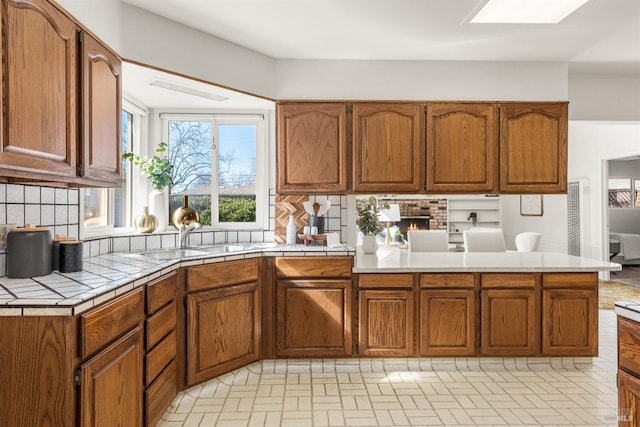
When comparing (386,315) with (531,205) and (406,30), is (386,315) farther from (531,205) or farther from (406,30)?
(531,205)

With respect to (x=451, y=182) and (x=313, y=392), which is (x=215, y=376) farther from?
A: (x=451, y=182)

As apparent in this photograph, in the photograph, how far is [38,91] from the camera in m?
1.73

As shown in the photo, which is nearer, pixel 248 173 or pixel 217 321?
pixel 217 321

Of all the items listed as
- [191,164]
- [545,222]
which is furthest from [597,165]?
[191,164]

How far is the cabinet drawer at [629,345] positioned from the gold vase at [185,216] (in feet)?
9.46

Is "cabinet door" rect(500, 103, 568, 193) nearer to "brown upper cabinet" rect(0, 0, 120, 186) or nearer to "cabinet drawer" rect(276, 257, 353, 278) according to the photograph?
"cabinet drawer" rect(276, 257, 353, 278)

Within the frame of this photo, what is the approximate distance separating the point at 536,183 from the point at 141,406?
3.25 m

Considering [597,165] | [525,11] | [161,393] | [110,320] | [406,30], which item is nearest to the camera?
[110,320]

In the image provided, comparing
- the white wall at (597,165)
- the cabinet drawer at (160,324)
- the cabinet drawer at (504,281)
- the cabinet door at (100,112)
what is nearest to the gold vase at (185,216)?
the cabinet door at (100,112)

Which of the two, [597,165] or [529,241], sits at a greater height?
[597,165]

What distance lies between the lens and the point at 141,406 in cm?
206

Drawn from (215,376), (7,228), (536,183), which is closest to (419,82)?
(536,183)

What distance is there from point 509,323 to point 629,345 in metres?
1.75

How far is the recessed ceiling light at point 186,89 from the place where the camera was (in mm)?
3006
